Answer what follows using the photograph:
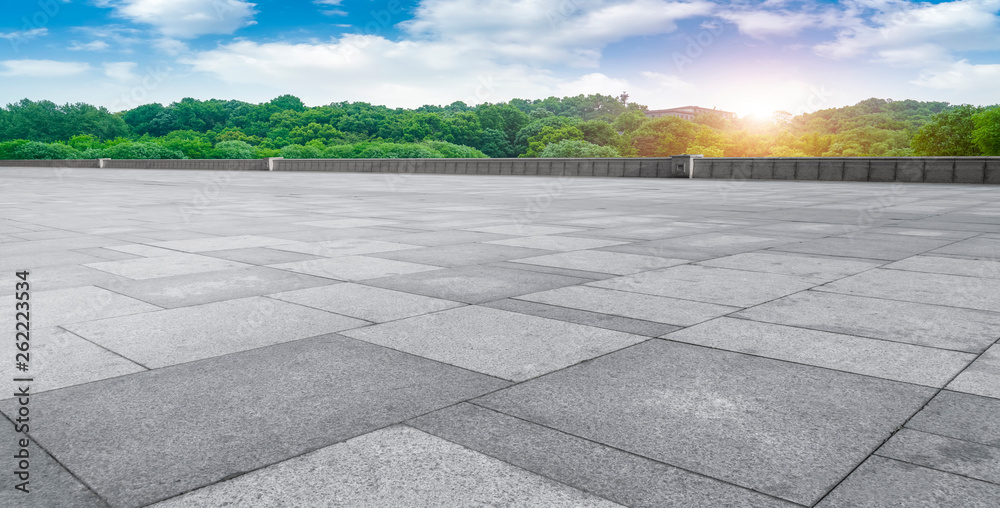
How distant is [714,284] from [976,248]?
429 cm

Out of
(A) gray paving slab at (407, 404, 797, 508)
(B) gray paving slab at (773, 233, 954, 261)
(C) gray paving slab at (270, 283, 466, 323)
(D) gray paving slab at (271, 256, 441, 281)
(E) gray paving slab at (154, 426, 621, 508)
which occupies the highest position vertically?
(B) gray paving slab at (773, 233, 954, 261)

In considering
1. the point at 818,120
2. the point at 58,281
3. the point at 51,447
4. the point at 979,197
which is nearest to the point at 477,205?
the point at 58,281

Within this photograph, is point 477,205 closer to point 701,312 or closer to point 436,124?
point 701,312

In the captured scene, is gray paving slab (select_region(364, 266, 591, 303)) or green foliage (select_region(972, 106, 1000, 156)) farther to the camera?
green foliage (select_region(972, 106, 1000, 156))

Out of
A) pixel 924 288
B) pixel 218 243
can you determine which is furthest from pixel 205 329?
pixel 924 288

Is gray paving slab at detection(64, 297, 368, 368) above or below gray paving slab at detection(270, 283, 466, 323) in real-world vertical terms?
below

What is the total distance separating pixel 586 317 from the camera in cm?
515

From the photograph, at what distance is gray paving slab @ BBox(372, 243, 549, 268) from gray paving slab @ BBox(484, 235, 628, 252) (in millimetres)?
283

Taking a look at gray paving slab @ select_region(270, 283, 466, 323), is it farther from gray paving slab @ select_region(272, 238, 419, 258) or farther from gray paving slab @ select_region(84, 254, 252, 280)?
gray paving slab @ select_region(272, 238, 419, 258)

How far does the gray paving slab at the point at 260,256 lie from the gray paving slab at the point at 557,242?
8.09ft

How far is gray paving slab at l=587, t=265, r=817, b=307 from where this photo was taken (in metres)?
5.84

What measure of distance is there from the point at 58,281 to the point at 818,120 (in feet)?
511

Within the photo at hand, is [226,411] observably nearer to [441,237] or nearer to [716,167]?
[441,237]

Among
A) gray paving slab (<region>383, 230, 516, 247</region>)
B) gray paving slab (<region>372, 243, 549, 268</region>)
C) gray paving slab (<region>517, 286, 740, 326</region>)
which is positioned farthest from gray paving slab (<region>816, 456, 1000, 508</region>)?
gray paving slab (<region>383, 230, 516, 247</region>)
